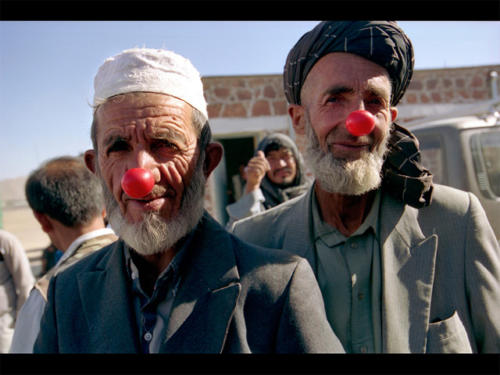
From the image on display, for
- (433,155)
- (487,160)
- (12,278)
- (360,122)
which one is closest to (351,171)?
(360,122)

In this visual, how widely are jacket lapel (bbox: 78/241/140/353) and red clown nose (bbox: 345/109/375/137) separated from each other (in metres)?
0.99

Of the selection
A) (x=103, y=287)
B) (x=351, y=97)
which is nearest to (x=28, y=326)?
(x=103, y=287)

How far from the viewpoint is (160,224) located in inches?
53.3

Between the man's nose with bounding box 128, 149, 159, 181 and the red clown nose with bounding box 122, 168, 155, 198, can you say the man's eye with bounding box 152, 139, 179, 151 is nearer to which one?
the man's nose with bounding box 128, 149, 159, 181

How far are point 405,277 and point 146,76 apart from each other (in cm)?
120

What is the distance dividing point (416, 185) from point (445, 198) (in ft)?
0.52

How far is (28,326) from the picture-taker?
1734 mm

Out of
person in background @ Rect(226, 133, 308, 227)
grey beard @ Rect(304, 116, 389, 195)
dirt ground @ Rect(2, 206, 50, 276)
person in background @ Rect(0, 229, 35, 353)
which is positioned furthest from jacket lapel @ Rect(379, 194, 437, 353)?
dirt ground @ Rect(2, 206, 50, 276)

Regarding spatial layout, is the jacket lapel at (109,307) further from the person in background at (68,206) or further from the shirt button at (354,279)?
the shirt button at (354,279)

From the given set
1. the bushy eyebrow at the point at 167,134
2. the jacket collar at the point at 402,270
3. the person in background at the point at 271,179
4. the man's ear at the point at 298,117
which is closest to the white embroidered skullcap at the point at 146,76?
the bushy eyebrow at the point at 167,134

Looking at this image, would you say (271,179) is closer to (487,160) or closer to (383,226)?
(487,160)

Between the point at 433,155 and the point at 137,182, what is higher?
the point at 433,155

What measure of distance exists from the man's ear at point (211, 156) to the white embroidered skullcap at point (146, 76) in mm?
164
